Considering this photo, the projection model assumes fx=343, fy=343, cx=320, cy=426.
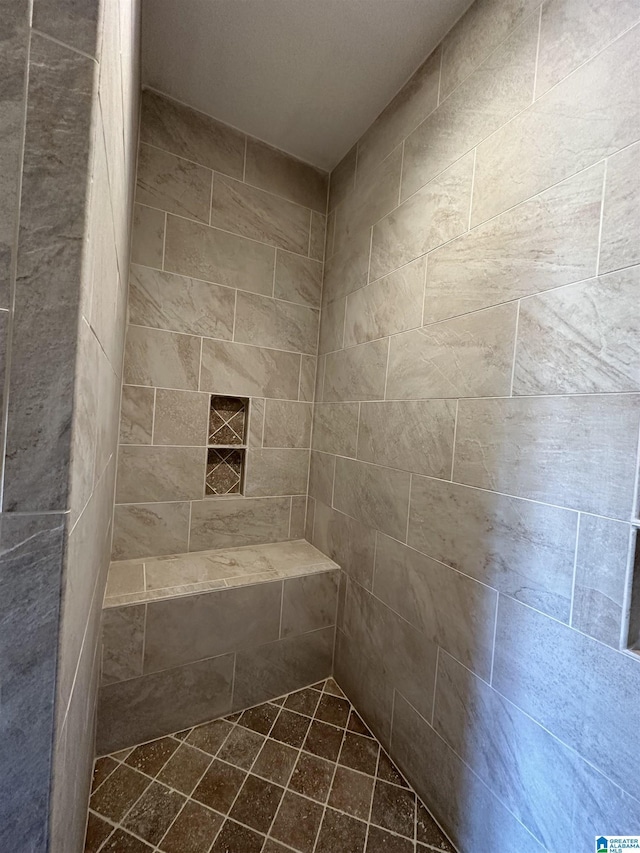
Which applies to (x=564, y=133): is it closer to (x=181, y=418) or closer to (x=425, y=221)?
(x=425, y=221)

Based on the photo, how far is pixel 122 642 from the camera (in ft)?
3.87

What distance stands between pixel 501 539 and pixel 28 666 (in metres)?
0.97

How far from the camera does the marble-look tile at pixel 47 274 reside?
1.22ft

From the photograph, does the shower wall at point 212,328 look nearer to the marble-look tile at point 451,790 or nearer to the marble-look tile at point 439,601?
the marble-look tile at point 439,601

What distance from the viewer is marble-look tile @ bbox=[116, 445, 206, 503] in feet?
4.79

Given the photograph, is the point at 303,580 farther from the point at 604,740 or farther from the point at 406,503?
the point at 604,740

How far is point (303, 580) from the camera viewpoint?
1482 mm

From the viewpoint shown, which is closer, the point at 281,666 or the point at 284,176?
the point at 281,666

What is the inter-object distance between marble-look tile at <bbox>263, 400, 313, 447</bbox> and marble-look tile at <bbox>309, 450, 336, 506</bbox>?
117mm

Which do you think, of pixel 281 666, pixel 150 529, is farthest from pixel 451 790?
pixel 150 529

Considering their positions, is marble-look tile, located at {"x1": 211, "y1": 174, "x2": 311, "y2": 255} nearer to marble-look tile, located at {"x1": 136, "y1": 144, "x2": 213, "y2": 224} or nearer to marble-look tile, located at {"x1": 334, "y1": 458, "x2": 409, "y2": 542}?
marble-look tile, located at {"x1": 136, "y1": 144, "x2": 213, "y2": 224}

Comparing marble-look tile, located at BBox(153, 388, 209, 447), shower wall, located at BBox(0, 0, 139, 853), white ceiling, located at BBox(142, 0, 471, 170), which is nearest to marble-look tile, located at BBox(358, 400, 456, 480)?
marble-look tile, located at BBox(153, 388, 209, 447)

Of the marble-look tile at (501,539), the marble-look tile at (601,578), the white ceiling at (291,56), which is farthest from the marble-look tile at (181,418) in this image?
the marble-look tile at (601,578)

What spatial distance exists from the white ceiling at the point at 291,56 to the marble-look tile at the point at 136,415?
4.19 ft
